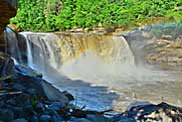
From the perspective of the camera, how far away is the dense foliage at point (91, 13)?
17.4 meters

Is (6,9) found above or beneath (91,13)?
above

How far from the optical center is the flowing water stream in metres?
11.4

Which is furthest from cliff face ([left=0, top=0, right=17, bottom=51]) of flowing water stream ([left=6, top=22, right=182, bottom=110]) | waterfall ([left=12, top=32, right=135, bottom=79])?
waterfall ([left=12, top=32, right=135, bottom=79])

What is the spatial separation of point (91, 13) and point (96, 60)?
12.1ft

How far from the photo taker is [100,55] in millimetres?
15297

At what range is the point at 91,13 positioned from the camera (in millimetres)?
18312

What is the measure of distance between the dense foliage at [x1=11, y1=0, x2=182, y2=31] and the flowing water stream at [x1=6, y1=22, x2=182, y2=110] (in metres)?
1.55

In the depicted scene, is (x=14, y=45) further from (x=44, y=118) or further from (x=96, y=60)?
(x=44, y=118)

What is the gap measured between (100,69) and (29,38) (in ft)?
8.51

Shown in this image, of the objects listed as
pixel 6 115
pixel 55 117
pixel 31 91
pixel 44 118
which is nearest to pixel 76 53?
pixel 31 91

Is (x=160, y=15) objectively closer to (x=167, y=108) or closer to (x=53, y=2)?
(x=53, y=2)

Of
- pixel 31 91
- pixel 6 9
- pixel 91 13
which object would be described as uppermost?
pixel 6 9

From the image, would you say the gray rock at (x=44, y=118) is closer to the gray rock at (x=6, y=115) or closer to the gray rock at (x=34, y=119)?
the gray rock at (x=34, y=119)

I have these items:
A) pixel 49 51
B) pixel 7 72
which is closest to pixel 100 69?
pixel 49 51
